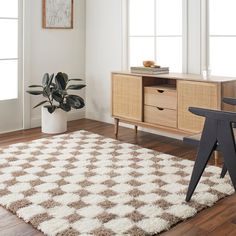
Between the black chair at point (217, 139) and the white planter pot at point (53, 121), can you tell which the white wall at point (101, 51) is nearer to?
the white planter pot at point (53, 121)

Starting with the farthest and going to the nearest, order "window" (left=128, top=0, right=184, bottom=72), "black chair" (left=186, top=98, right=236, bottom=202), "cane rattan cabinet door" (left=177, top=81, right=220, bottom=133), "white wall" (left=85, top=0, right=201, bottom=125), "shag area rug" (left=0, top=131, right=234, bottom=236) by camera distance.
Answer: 1. "white wall" (left=85, top=0, right=201, bottom=125)
2. "window" (left=128, top=0, right=184, bottom=72)
3. "cane rattan cabinet door" (left=177, top=81, right=220, bottom=133)
4. "black chair" (left=186, top=98, right=236, bottom=202)
5. "shag area rug" (left=0, top=131, right=234, bottom=236)

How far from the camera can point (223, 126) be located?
2561 mm

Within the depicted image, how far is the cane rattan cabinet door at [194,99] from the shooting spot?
3689 mm

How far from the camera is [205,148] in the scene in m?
2.66

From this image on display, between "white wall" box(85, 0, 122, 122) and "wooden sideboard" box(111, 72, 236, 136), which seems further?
"white wall" box(85, 0, 122, 122)

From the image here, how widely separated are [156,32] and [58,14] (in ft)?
4.32

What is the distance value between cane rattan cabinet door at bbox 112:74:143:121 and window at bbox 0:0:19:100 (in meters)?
1.21

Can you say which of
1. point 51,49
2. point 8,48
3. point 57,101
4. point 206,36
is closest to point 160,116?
point 206,36

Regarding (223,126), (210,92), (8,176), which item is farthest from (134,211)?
(210,92)

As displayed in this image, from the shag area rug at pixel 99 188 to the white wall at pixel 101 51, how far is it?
4.36 ft

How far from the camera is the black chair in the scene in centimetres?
255

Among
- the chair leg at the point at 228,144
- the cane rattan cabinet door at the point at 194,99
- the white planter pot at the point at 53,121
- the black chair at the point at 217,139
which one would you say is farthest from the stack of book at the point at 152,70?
the chair leg at the point at 228,144

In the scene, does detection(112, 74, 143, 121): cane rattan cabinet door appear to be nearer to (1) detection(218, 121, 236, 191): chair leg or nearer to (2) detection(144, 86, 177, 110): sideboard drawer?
(2) detection(144, 86, 177, 110): sideboard drawer

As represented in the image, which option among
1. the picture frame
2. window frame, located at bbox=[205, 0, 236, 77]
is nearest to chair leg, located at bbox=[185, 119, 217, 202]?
window frame, located at bbox=[205, 0, 236, 77]
